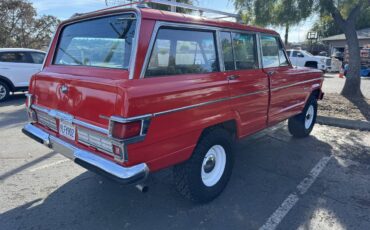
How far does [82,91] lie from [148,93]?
68cm

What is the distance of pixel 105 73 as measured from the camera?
8.99 feet

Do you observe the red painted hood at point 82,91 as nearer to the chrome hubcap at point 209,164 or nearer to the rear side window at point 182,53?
the rear side window at point 182,53

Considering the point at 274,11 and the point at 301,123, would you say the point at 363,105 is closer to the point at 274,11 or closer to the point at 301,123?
the point at 274,11

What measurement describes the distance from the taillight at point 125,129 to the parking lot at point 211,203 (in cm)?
108

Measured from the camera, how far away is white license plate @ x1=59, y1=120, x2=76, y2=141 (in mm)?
2900

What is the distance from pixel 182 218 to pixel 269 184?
4.52 ft

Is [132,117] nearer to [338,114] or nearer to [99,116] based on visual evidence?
[99,116]

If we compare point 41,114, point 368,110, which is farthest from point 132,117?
point 368,110

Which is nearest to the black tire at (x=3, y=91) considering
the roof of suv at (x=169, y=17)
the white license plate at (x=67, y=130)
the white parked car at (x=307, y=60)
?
the roof of suv at (x=169, y=17)

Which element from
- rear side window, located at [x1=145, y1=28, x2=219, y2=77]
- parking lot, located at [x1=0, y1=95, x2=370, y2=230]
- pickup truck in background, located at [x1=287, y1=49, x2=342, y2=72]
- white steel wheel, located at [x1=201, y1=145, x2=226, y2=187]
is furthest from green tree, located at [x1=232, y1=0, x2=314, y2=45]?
pickup truck in background, located at [x1=287, y1=49, x2=342, y2=72]

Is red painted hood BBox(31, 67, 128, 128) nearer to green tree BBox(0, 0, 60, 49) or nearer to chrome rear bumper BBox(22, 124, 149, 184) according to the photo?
chrome rear bumper BBox(22, 124, 149, 184)

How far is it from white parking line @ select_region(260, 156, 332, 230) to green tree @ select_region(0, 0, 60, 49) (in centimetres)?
2060

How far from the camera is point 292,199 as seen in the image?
3461mm

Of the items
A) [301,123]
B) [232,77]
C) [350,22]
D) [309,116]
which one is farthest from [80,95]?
[350,22]
